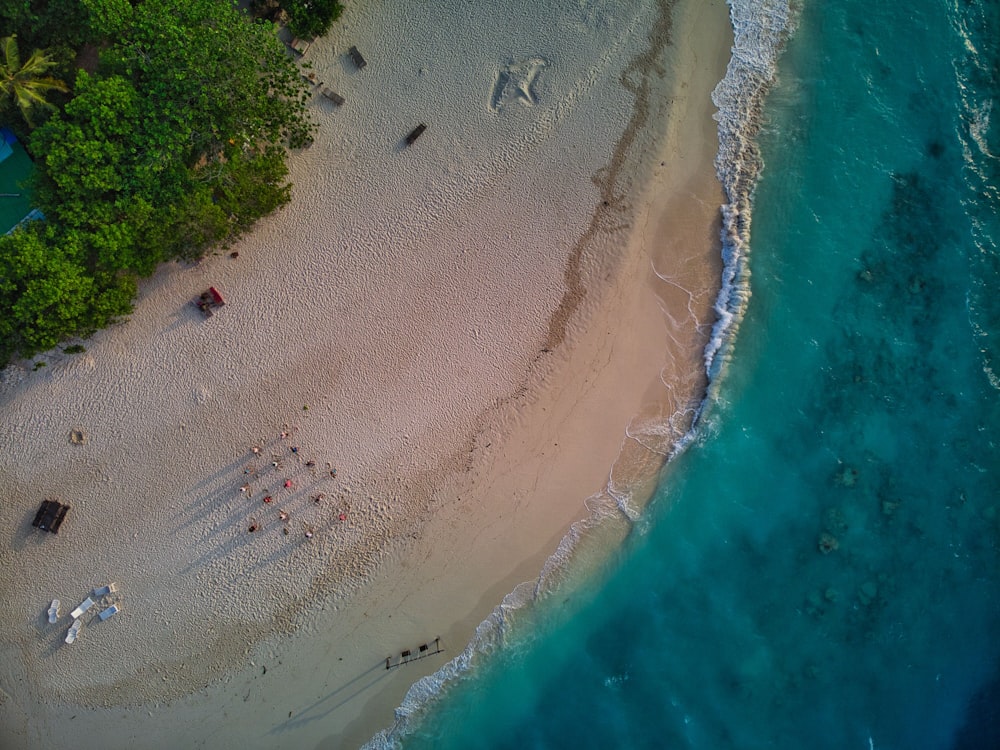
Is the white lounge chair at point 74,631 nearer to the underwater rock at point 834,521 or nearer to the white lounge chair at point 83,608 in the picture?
the white lounge chair at point 83,608

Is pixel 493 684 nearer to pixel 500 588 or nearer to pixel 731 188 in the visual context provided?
pixel 500 588

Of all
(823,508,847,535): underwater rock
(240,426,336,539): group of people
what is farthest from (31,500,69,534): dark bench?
(823,508,847,535): underwater rock

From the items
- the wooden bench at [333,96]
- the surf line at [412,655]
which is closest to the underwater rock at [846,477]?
the surf line at [412,655]

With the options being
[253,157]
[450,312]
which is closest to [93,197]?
[253,157]

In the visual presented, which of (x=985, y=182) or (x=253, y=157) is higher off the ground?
(x=253, y=157)

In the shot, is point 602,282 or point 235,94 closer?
point 235,94

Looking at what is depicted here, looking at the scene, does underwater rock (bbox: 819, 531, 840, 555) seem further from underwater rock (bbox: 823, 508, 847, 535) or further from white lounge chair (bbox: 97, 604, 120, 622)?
white lounge chair (bbox: 97, 604, 120, 622)
